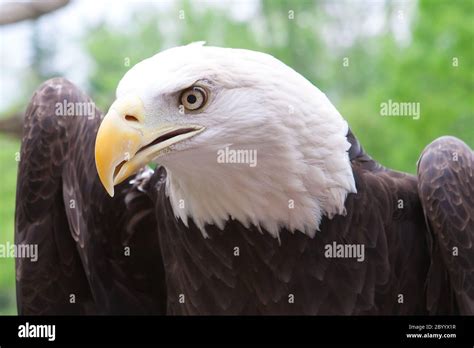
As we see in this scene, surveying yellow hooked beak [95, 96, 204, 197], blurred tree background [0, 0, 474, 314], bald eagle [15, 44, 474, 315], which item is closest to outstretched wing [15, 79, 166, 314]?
bald eagle [15, 44, 474, 315]

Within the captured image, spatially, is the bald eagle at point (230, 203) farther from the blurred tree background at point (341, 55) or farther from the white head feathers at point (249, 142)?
the blurred tree background at point (341, 55)

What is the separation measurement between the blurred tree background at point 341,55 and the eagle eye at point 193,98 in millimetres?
6001

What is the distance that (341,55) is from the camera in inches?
487

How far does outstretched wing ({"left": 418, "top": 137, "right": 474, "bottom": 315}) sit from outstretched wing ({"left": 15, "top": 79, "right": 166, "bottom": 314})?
109 cm

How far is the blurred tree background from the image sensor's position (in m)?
8.09

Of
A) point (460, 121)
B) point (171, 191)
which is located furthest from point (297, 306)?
point (460, 121)

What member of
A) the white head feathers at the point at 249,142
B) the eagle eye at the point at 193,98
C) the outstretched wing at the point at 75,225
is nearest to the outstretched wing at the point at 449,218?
the white head feathers at the point at 249,142

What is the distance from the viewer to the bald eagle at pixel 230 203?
2279mm

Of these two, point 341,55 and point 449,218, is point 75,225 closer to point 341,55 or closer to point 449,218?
point 449,218

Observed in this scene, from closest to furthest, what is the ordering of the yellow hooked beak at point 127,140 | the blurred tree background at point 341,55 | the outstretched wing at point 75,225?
the yellow hooked beak at point 127,140
the outstretched wing at point 75,225
the blurred tree background at point 341,55

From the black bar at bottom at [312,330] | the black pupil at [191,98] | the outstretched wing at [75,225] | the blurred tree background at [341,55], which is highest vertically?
the blurred tree background at [341,55]

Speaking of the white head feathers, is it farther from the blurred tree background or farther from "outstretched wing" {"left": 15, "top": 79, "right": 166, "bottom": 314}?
the blurred tree background

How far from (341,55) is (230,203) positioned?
10223 mm

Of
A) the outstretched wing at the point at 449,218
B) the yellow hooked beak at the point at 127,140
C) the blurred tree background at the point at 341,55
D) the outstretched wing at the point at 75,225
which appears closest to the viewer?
the yellow hooked beak at the point at 127,140
